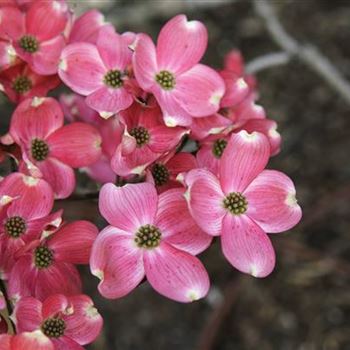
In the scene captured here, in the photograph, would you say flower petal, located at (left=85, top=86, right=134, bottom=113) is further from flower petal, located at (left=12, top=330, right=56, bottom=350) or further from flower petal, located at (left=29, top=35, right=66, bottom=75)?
flower petal, located at (left=12, top=330, right=56, bottom=350)

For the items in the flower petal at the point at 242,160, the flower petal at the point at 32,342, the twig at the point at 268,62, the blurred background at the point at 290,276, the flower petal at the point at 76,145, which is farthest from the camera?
the blurred background at the point at 290,276

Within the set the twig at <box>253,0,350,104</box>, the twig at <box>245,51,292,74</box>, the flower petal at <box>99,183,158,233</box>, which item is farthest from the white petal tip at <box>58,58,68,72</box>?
the twig at <box>253,0,350,104</box>

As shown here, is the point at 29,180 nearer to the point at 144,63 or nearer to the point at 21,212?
the point at 21,212

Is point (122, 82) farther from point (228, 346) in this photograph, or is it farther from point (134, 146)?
point (228, 346)

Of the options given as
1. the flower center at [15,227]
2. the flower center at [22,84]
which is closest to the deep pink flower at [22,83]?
the flower center at [22,84]

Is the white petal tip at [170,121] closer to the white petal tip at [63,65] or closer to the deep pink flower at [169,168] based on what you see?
the deep pink flower at [169,168]
